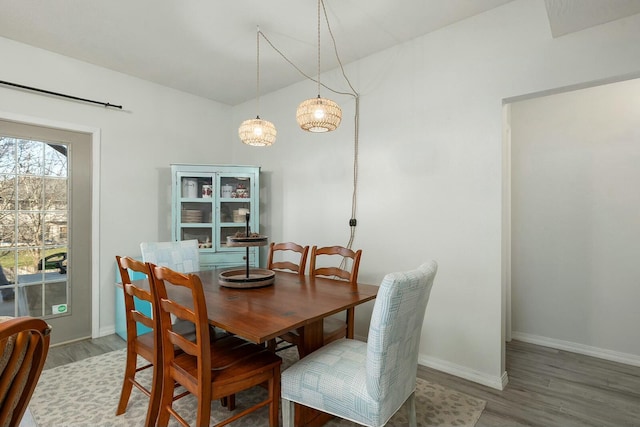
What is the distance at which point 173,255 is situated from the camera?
8.54 ft

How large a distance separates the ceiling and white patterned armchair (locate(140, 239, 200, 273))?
5.66 feet

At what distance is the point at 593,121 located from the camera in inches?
111

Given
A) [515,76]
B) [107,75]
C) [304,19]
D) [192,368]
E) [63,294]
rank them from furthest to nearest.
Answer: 1. [107,75]
2. [63,294]
3. [304,19]
4. [515,76]
5. [192,368]

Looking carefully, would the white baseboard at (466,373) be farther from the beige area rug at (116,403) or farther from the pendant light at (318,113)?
the pendant light at (318,113)

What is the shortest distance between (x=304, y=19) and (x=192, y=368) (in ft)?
7.99

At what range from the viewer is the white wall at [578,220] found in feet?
8.71

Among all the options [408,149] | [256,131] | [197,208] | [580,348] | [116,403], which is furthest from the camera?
[197,208]

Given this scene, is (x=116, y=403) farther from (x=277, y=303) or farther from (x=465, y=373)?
(x=465, y=373)

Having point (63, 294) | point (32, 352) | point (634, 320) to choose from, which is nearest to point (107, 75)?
point (63, 294)

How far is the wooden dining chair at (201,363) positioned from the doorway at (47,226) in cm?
211

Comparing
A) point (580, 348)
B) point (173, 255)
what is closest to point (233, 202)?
point (173, 255)

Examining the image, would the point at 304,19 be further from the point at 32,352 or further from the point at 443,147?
the point at 32,352

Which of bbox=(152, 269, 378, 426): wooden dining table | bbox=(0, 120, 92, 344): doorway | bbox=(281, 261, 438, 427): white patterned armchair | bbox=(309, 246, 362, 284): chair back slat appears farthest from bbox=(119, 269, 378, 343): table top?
bbox=(0, 120, 92, 344): doorway

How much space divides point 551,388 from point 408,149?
2010mm
